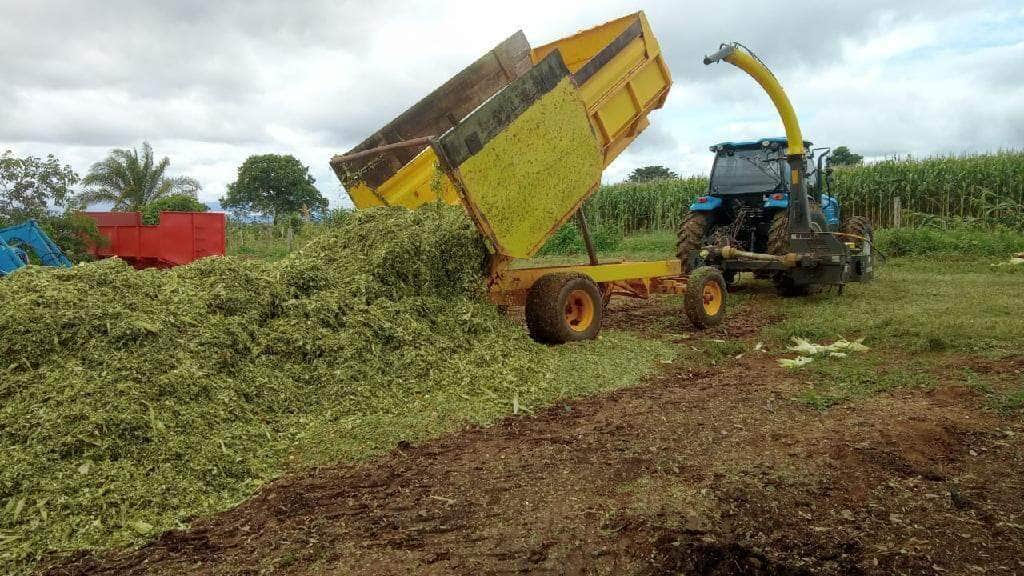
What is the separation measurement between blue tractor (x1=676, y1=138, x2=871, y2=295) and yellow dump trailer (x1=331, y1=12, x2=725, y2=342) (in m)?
2.08

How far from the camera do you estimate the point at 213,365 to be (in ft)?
14.8

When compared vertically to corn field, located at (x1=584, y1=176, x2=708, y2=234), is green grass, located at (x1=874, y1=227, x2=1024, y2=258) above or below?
below

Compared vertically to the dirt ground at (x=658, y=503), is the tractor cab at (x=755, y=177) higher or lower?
higher

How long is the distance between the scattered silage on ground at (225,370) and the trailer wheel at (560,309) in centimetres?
34

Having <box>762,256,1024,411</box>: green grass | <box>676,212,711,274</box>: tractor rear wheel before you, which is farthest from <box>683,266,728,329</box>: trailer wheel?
<box>676,212,711,274</box>: tractor rear wheel

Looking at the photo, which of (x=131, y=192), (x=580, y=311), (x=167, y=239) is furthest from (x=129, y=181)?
(x=580, y=311)

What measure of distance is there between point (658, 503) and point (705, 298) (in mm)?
5154

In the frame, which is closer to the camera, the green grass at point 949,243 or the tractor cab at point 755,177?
the tractor cab at point 755,177

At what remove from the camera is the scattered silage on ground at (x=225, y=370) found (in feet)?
11.6

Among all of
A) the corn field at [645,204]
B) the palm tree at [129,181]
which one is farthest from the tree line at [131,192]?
the corn field at [645,204]

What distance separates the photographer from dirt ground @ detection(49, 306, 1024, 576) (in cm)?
282

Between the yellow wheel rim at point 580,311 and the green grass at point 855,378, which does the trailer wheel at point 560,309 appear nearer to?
the yellow wheel rim at point 580,311

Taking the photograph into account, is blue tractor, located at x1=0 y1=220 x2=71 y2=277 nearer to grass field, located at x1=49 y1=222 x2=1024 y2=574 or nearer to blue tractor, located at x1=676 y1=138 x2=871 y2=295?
grass field, located at x1=49 y1=222 x2=1024 y2=574

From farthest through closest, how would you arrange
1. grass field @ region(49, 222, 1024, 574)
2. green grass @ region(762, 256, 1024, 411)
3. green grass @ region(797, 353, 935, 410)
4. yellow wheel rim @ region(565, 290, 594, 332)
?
yellow wheel rim @ region(565, 290, 594, 332), green grass @ region(762, 256, 1024, 411), green grass @ region(797, 353, 935, 410), grass field @ region(49, 222, 1024, 574)
